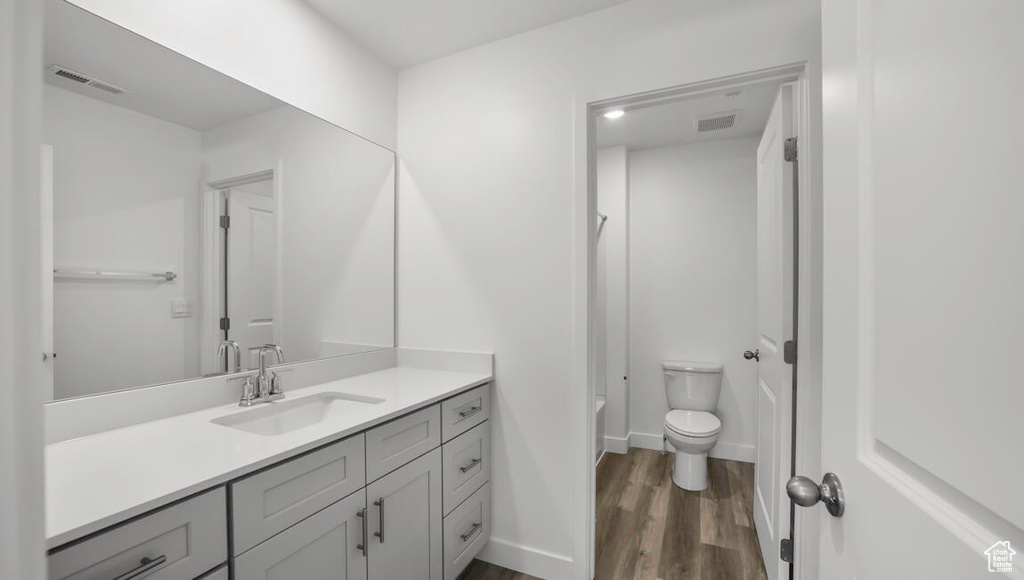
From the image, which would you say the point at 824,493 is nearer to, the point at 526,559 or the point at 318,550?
the point at 318,550

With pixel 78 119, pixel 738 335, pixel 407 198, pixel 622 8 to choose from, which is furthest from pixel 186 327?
pixel 738 335

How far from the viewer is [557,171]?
74.5 inches

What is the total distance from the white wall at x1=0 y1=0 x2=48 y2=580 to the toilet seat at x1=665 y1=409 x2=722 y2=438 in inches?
112

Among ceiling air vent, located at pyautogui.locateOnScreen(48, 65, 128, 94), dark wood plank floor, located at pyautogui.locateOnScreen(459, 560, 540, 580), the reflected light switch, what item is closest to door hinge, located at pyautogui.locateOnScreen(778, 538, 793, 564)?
dark wood plank floor, located at pyautogui.locateOnScreen(459, 560, 540, 580)

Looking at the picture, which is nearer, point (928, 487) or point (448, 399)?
point (928, 487)

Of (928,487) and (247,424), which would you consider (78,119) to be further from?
(928,487)

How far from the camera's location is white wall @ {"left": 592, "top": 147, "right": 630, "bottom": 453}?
11.1 ft

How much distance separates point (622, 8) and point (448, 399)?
1795mm

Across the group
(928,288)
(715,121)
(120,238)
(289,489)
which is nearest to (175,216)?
(120,238)

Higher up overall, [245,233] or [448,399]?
[245,233]

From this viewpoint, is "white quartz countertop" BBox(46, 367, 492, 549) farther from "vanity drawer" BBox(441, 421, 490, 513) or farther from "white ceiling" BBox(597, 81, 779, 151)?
"white ceiling" BBox(597, 81, 779, 151)

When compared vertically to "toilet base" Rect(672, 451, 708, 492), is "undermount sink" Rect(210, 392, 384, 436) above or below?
above

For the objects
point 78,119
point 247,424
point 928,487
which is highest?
point 78,119

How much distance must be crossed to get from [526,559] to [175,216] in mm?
1973
